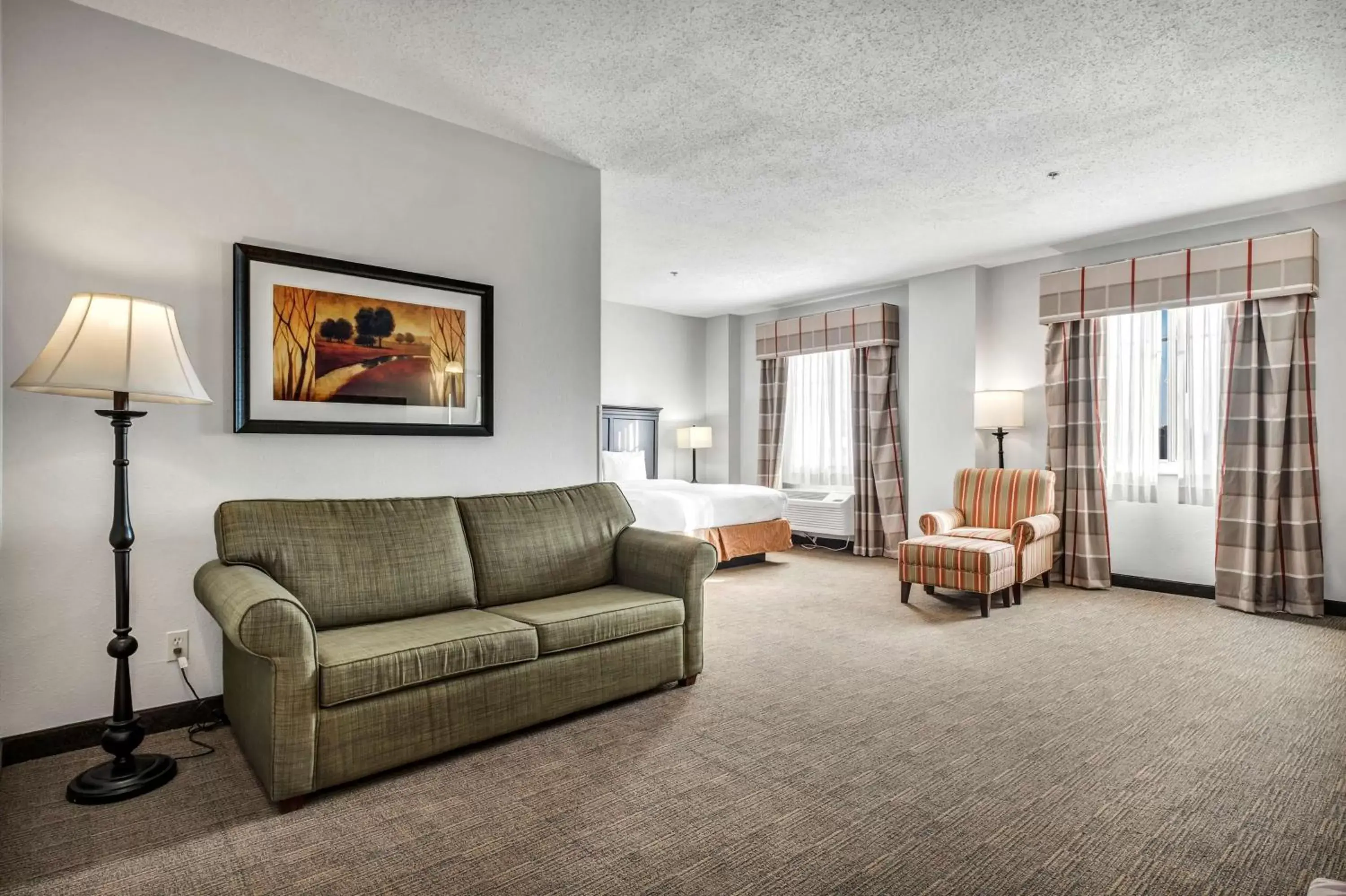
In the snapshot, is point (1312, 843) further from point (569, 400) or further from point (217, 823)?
point (569, 400)

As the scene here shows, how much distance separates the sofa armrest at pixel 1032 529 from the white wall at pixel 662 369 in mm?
4141

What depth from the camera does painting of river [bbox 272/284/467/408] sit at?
119 inches

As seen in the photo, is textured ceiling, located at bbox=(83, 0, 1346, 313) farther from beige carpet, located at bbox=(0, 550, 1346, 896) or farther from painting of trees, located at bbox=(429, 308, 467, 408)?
beige carpet, located at bbox=(0, 550, 1346, 896)

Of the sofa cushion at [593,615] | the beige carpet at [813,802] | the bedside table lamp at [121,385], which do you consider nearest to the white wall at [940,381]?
the beige carpet at [813,802]

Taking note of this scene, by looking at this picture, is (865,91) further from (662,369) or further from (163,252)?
(662,369)

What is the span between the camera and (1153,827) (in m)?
2.05

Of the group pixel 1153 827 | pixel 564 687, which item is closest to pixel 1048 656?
pixel 1153 827

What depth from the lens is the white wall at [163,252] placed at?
8.26 feet

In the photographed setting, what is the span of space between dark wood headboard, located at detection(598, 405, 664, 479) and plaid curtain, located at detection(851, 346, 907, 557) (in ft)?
7.45

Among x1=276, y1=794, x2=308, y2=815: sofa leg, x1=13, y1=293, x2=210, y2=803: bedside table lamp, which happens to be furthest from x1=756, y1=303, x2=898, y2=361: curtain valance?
x1=276, y1=794, x2=308, y2=815: sofa leg

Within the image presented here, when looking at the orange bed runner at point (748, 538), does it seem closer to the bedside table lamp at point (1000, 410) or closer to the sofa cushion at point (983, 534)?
the sofa cushion at point (983, 534)

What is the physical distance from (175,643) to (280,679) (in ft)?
3.36

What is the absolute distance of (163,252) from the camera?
277 centimetres

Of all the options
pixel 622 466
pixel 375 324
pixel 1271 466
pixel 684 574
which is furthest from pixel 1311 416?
pixel 375 324
